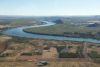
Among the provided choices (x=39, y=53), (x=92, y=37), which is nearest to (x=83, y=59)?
(x=39, y=53)

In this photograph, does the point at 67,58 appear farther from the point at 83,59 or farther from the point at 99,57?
the point at 99,57

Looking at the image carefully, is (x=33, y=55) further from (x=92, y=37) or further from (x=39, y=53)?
(x=92, y=37)

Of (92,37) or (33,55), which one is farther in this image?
(92,37)

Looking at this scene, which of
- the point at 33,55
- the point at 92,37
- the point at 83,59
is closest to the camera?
the point at 83,59

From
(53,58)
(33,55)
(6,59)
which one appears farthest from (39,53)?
(6,59)

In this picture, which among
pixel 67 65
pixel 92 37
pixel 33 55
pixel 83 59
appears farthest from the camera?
pixel 92 37

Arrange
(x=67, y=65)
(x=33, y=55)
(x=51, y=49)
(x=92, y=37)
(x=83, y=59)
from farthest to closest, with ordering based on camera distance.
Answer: (x=92, y=37) < (x=51, y=49) < (x=33, y=55) < (x=83, y=59) < (x=67, y=65)

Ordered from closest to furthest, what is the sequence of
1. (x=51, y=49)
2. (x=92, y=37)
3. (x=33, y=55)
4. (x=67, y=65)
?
(x=67, y=65) → (x=33, y=55) → (x=51, y=49) → (x=92, y=37)

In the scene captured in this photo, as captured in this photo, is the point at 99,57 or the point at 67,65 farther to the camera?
the point at 99,57
